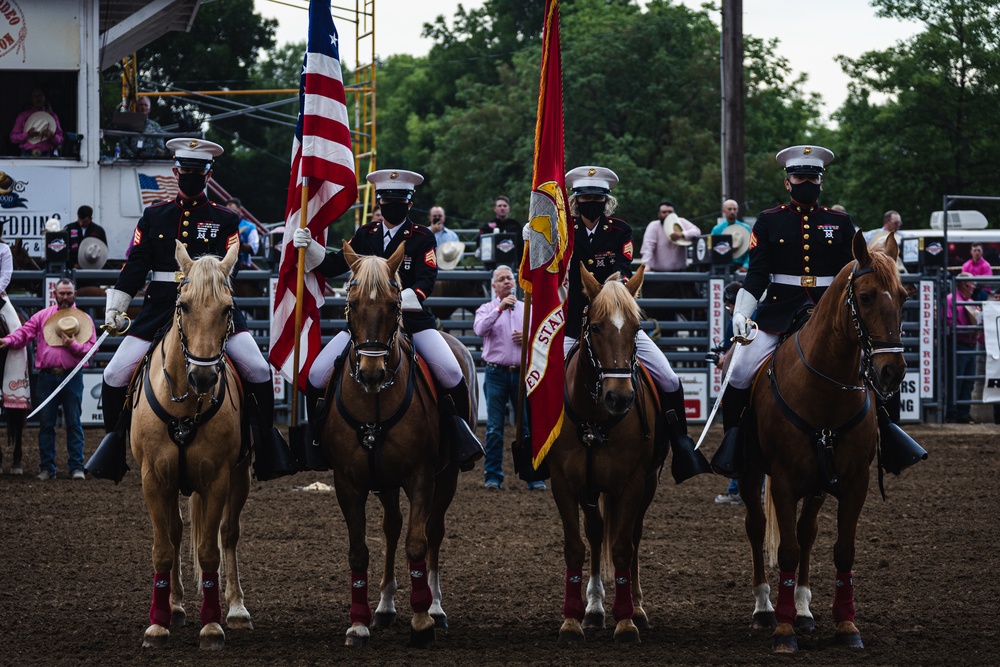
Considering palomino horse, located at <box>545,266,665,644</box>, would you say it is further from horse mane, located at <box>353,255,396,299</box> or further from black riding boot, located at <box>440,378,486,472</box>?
horse mane, located at <box>353,255,396,299</box>

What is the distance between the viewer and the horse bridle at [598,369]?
7723 millimetres

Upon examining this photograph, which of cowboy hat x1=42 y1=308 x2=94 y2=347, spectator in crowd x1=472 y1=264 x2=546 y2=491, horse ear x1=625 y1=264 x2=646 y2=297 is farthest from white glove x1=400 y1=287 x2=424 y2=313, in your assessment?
cowboy hat x1=42 y1=308 x2=94 y2=347

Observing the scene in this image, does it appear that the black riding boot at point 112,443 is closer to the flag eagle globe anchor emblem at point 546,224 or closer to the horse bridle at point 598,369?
the flag eagle globe anchor emblem at point 546,224

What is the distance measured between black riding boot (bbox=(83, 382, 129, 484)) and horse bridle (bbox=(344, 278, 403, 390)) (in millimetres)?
1589

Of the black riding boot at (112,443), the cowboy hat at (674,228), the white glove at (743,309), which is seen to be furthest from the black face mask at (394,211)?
the cowboy hat at (674,228)

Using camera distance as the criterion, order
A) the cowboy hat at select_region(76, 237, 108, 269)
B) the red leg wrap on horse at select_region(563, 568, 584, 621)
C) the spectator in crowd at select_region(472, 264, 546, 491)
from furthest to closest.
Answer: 1. the cowboy hat at select_region(76, 237, 108, 269)
2. the spectator in crowd at select_region(472, 264, 546, 491)
3. the red leg wrap on horse at select_region(563, 568, 584, 621)

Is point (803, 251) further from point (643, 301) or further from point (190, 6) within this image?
point (190, 6)

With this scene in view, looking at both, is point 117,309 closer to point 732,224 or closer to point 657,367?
point 657,367

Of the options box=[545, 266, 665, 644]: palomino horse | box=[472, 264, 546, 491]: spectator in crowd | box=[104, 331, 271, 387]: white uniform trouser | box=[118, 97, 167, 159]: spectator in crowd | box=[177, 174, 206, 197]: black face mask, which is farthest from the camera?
box=[118, 97, 167, 159]: spectator in crowd

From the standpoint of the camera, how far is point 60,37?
2133 cm

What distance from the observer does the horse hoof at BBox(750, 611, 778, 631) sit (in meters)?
8.33

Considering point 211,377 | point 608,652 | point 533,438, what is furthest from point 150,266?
point 608,652

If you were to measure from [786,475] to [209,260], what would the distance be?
367cm

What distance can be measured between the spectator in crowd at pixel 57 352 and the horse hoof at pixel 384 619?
776cm
